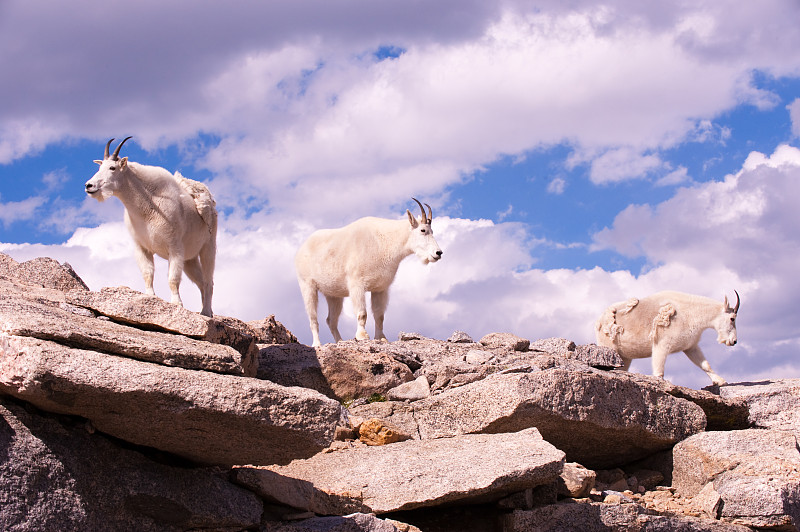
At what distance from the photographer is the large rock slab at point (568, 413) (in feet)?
29.3

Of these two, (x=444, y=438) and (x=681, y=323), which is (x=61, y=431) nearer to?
(x=444, y=438)

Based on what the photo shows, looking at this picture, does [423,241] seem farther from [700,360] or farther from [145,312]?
[145,312]

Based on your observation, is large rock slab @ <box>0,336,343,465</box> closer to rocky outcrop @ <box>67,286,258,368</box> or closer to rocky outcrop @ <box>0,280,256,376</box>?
rocky outcrop @ <box>0,280,256,376</box>

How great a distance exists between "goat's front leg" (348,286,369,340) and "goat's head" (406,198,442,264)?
145 centimetres

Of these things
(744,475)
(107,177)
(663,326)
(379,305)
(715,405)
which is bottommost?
(744,475)

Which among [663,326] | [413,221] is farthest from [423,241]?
[663,326]

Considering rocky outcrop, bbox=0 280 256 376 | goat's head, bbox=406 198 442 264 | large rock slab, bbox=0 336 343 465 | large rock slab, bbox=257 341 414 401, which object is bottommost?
large rock slab, bbox=0 336 343 465

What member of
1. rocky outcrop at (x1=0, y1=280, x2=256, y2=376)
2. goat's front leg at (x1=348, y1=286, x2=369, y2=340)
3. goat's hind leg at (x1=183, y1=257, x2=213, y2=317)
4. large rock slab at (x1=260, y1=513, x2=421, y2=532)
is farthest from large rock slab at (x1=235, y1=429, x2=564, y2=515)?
Result: goat's front leg at (x1=348, y1=286, x2=369, y2=340)

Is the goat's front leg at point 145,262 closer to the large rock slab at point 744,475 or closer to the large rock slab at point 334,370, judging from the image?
the large rock slab at point 334,370

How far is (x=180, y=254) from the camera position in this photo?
40.3 ft

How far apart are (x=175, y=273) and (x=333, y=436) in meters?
6.36

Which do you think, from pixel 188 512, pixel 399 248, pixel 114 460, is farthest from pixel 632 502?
pixel 399 248

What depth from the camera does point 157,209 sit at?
12.1m

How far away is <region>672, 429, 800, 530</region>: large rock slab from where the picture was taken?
8.58 m
